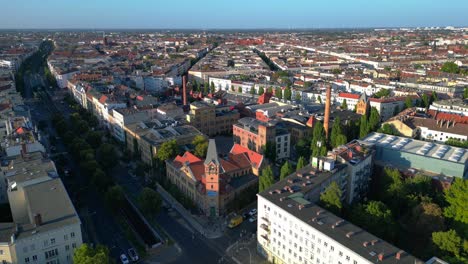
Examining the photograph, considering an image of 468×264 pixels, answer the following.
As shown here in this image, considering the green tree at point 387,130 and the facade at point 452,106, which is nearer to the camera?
the green tree at point 387,130

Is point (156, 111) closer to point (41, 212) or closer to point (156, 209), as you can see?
point (156, 209)

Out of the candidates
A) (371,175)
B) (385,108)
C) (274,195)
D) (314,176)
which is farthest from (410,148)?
(385,108)

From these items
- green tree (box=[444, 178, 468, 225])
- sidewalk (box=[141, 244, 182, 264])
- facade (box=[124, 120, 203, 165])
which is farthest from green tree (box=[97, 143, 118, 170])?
green tree (box=[444, 178, 468, 225])

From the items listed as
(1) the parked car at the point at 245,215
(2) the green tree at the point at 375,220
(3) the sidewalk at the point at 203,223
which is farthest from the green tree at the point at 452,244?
(3) the sidewalk at the point at 203,223

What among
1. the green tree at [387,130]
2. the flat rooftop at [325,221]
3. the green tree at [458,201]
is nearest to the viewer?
the flat rooftop at [325,221]

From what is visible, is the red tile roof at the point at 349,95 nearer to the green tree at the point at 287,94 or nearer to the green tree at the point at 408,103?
the green tree at the point at 408,103

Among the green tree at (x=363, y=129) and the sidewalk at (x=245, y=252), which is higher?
the green tree at (x=363, y=129)

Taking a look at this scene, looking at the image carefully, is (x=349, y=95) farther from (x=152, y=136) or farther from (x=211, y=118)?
(x=152, y=136)

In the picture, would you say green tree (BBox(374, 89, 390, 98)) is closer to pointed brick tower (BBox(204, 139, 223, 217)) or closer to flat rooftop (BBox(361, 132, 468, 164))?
flat rooftop (BBox(361, 132, 468, 164))

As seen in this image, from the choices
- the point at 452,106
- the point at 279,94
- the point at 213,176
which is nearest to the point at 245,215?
the point at 213,176
